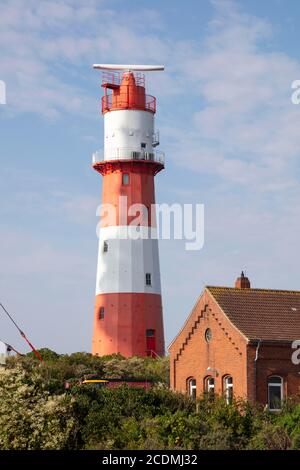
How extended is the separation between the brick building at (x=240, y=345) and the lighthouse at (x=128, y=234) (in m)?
13.0

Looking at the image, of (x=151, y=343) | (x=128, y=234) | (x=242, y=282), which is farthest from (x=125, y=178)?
(x=242, y=282)

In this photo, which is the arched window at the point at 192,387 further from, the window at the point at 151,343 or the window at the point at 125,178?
the window at the point at 125,178

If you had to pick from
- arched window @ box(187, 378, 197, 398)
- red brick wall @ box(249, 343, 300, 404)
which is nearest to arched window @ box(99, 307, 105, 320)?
arched window @ box(187, 378, 197, 398)

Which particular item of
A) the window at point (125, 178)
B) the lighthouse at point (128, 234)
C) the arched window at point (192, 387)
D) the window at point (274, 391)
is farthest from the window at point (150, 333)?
the window at point (274, 391)

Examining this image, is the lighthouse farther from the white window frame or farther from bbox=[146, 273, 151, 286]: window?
the white window frame

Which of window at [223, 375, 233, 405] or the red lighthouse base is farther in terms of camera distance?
the red lighthouse base

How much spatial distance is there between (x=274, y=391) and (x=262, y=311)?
153 inches

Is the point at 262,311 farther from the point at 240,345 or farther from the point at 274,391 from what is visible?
the point at 274,391

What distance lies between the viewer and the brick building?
45469 mm

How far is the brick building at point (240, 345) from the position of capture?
149 ft

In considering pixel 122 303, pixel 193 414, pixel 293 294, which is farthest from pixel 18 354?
pixel 193 414

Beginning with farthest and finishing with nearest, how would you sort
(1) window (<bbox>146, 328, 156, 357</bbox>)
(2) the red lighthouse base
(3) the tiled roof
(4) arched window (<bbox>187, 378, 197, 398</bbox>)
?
(1) window (<bbox>146, 328, 156, 357</bbox>) < (2) the red lighthouse base < (4) arched window (<bbox>187, 378, 197, 398</bbox>) < (3) the tiled roof

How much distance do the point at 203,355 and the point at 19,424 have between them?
49.7ft

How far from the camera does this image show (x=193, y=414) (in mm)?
37156
